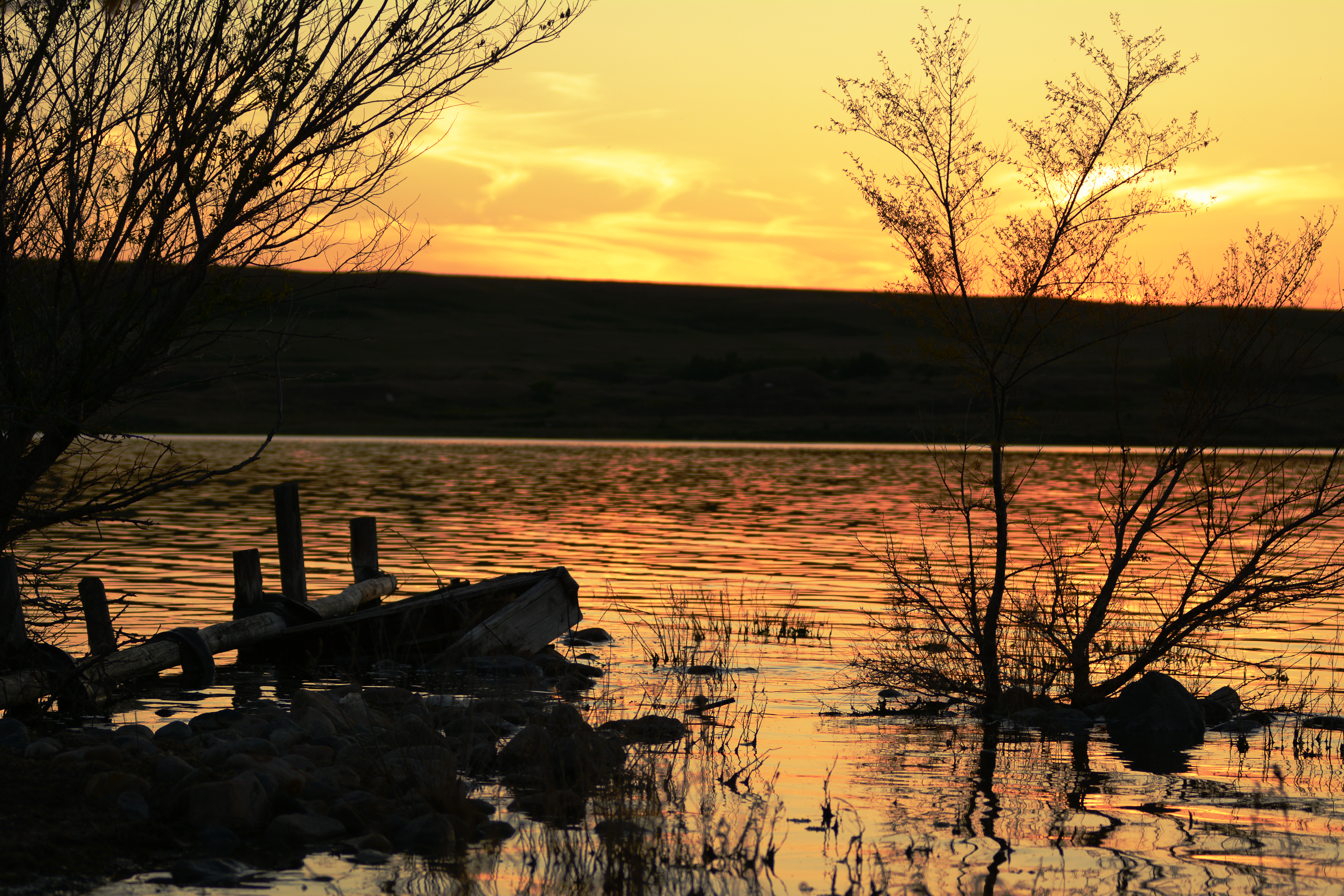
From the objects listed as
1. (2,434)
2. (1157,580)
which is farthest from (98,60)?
(1157,580)

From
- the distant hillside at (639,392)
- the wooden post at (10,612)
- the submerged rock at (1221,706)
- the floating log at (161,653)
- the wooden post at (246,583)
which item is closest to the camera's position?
the wooden post at (10,612)

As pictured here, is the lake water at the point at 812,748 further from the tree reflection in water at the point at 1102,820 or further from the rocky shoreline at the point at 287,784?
the rocky shoreline at the point at 287,784

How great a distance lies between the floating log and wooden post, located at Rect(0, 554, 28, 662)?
0.28m

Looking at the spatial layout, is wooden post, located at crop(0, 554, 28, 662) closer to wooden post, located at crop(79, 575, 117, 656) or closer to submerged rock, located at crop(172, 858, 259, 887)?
wooden post, located at crop(79, 575, 117, 656)

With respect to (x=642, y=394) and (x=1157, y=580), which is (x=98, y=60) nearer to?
(x=1157, y=580)

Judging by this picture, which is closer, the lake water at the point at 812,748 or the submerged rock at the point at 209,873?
the submerged rock at the point at 209,873

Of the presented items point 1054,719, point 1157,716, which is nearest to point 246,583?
point 1054,719

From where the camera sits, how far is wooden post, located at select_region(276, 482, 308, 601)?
684 inches

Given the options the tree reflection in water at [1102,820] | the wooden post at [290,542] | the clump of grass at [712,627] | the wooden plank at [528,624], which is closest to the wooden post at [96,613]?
the wooden plank at [528,624]

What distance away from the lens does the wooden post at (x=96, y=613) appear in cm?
1341

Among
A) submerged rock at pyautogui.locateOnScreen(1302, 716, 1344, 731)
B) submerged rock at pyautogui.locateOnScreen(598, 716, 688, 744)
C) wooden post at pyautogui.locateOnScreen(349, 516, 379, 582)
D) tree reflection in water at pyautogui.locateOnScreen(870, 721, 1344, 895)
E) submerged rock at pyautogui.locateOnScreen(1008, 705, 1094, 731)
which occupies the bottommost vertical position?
submerged rock at pyautogui.locateOnScreen(1302, 716, 1344, 731)

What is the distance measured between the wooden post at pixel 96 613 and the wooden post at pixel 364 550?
536 cm

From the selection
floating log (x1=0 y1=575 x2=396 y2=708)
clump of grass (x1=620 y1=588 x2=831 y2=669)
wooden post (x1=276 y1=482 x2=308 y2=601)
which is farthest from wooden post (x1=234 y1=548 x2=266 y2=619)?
clump of grass (x1=620 y1=588 x2=831 y2=669)

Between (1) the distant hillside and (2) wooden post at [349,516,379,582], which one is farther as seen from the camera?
(1) the distant hillside
